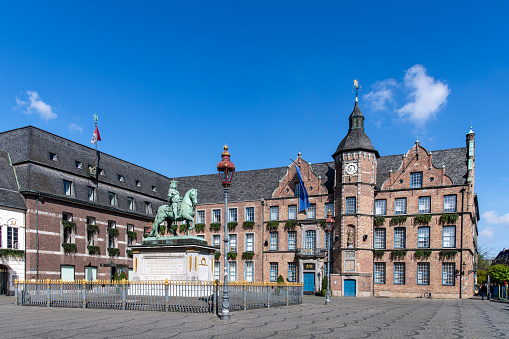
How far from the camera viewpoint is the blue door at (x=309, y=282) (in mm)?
45656

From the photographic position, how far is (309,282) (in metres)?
45.8

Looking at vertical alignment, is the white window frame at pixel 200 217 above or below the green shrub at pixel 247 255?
above

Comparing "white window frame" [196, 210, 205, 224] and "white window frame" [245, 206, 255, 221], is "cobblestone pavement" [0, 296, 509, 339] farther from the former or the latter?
"white window frame" [196, 210, 205, 224]

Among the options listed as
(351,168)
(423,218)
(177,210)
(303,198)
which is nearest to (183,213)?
(177,210)

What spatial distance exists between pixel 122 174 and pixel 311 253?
22.6 m

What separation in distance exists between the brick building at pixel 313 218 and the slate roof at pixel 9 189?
677 millimetres

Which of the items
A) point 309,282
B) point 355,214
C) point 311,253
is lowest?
point 309,282

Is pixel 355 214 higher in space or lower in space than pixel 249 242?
higher

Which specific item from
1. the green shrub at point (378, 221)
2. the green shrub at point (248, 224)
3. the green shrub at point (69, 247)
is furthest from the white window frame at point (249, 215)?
the green shrub at point (69, 247)

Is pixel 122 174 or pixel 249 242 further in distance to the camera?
pixel 249 242

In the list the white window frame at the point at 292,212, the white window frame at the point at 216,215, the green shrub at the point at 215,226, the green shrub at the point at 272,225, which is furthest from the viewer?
the white window frame at the point at 216,215

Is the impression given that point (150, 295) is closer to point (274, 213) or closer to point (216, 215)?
point (274, 213)

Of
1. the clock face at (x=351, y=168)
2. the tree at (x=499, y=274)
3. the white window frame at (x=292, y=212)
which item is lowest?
the tree at (x=499, y=274)

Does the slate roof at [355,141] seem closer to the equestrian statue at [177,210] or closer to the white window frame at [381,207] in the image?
the white window frame at [381,207]
